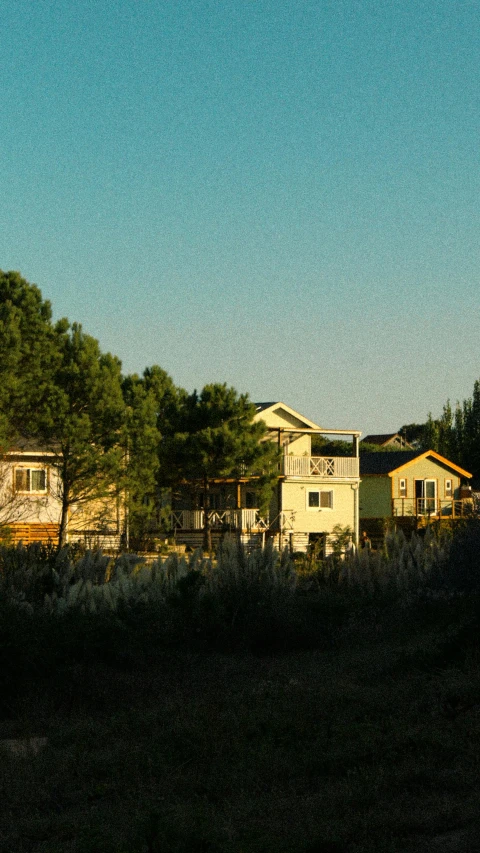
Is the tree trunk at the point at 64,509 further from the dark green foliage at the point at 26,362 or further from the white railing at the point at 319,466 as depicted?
the white railing at the point at 319,466

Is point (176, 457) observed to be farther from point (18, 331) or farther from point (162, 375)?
point (18, 331)

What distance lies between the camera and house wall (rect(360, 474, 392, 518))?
61.6 m

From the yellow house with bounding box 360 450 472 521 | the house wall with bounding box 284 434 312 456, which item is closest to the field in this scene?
the house wall with bounding box 284 434 312 456

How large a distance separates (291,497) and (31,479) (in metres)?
14.1

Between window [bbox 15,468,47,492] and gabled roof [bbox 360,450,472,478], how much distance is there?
944 inches

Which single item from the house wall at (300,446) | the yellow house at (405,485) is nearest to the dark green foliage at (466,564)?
the house wall at (300,446)

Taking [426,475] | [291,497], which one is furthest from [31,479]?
[426,475]

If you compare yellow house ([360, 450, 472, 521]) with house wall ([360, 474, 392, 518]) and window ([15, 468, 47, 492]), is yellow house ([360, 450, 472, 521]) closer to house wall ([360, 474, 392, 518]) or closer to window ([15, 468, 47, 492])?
house wall ([360, 474, 392, 518])

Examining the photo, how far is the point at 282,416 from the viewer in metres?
55.8

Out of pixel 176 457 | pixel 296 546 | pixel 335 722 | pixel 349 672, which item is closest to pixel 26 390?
pixel 176 457

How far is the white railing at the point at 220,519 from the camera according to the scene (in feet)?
159

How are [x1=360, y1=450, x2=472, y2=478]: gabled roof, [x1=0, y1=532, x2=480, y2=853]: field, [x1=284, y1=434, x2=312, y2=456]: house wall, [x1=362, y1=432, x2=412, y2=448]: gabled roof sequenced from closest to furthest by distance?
[x1=0, y1=532, x2=480, y2=853]: field, [x1=284, y1=434, x2=312, y2=456]: house wall, [x1=360, y1=450, x2=472, y2=478]: gabled roof, [x1=362, y1=432, x2=412, y2=448]: gabled roof

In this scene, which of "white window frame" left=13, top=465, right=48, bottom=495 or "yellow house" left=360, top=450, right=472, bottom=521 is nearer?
"white window frame" left=13, top=465, right=48, bottom=495

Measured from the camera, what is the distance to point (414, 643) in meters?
13.1
